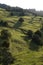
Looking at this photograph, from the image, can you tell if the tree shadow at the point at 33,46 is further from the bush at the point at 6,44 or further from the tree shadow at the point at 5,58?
the tree shadow at the point at 5,58

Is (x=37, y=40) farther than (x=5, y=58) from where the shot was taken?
Yes

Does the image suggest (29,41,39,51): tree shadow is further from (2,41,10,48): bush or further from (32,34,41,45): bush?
(2,41,10,48): bush

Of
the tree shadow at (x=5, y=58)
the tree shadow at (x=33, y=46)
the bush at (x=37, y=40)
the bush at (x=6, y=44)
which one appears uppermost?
the bush at (x=6, y=44)

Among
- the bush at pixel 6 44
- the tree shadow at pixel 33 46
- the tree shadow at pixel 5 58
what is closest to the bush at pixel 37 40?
the tree shadow at pixel 33 46

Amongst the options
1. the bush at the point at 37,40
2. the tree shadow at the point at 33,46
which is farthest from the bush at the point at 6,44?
the bush at the point at 37,40

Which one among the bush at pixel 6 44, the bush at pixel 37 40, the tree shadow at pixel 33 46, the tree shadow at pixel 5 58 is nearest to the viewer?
the tree shadow at pixel 5 58

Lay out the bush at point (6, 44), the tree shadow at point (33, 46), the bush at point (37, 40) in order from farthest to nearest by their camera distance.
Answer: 1. the bush at point (37, 40)
2. the tree shadow at point (33, 46)
3. the bush at point (6, 44)

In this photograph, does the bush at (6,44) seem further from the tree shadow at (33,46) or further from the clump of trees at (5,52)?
the tree shadow at (33,46)

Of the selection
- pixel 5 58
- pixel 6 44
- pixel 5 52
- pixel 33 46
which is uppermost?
pixel 6 44

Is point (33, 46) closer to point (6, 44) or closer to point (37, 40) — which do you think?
point (37, 40)

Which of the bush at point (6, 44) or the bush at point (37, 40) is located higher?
the bush at point (6, 44)

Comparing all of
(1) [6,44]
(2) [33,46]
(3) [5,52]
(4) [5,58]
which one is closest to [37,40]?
(2) [33,46]

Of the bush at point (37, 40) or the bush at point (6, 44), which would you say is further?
the bush at point (37, 40)
